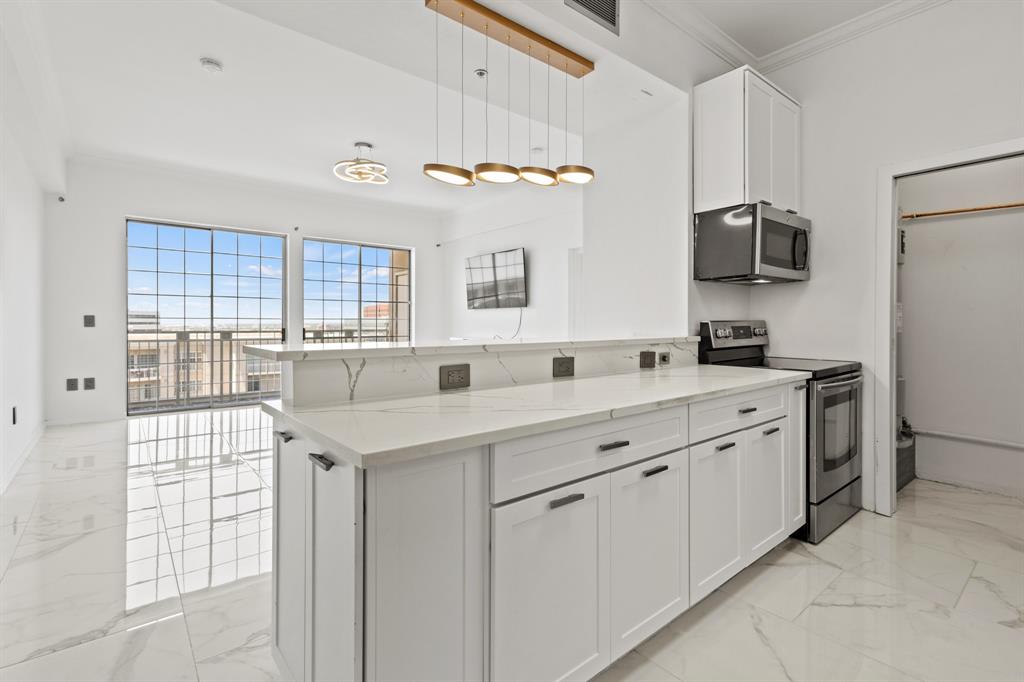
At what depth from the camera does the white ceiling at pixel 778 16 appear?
9.34 feet

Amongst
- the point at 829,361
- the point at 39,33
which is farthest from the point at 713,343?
the point at 39,33

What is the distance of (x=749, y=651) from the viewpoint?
66.8 inches

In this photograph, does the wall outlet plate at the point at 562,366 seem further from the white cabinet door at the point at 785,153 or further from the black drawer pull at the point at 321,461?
the white cabinet door at the point at 785,153

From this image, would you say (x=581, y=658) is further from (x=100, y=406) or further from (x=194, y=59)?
(x=100, y=406)

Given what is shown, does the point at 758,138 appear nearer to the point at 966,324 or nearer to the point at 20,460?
the point at 966,324

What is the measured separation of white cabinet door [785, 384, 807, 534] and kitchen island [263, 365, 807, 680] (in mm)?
616

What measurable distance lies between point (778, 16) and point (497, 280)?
4.58 m

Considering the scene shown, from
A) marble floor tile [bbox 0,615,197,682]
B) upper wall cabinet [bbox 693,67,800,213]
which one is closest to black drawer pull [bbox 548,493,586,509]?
marble floor tile [bbox 0,615,197,682]

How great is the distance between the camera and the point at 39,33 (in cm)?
302

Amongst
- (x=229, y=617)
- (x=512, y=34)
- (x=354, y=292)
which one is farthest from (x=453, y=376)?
(x=354, y=292)

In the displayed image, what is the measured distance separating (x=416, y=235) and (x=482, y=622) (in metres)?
7.12

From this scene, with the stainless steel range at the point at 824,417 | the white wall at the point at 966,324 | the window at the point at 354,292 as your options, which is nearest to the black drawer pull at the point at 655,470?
the stainless steel range at the point at 824,417

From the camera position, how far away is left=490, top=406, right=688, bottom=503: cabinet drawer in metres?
1.24

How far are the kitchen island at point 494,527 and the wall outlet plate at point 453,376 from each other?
8 cm
